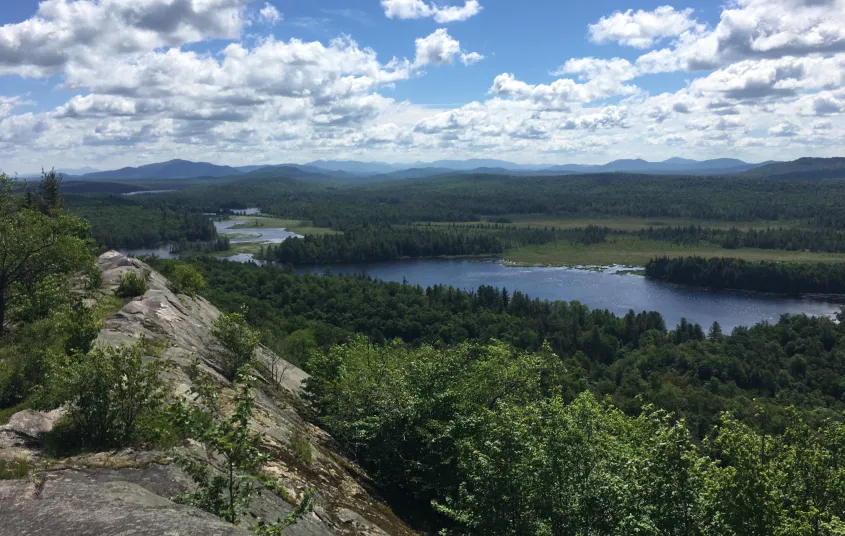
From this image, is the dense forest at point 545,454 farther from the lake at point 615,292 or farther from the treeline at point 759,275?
the treeline at point 759,275

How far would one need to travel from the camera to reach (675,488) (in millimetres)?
12445

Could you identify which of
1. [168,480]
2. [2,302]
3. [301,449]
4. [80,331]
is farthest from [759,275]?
[168,480]

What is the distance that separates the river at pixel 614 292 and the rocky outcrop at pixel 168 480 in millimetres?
112148

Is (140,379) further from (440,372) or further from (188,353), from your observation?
(440,372)

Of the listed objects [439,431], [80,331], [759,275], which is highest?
[80,331]

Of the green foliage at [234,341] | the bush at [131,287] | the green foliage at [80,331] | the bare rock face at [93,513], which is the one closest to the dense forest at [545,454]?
the green foliage at [234,341]

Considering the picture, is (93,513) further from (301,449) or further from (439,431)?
(439,431)

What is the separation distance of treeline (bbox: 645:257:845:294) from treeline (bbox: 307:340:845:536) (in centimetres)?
15597

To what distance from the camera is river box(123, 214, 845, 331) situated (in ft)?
420

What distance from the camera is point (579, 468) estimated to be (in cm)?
1394

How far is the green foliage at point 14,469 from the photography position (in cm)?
1063

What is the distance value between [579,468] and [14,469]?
12319mm

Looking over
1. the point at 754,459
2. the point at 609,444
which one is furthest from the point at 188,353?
the point at 754,459

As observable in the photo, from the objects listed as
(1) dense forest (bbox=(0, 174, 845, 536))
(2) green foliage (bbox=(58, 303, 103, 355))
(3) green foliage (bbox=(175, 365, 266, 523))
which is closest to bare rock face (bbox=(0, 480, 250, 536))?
(3) green foliage (bbox=(175, 365, 266, 523))
